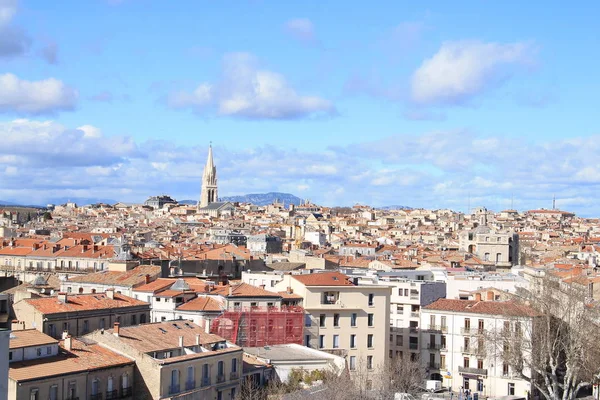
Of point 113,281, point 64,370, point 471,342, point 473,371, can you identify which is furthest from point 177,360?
point 113,281

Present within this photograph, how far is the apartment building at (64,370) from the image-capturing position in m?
32.8

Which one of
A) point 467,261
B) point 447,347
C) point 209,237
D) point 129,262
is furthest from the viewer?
point 209,237

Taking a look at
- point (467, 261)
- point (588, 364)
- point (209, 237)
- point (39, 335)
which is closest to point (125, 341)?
point (39, 335)

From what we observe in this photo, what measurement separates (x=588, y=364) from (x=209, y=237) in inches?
4076

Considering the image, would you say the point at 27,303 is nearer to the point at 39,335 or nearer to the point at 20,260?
the point at 39,335

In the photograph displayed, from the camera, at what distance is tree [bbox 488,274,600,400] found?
4788 cm

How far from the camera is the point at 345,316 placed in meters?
54.3

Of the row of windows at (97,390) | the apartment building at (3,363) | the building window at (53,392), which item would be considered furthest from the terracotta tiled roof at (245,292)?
the apartment building at (3,363)

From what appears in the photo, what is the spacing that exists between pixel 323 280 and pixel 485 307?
977 cm

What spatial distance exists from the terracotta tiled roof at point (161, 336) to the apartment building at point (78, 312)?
5.06m

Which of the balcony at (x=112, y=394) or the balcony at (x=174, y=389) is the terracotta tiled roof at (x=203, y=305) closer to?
the balcony at (x=174, y=389)

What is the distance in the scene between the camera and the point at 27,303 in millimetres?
44062

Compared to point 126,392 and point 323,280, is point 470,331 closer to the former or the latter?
point 323,280

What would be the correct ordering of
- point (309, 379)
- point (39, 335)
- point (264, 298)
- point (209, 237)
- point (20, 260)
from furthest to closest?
point (209, 237) → point (20, 260) → point (264, 298) → point (309, 379) → point (39, 335)
